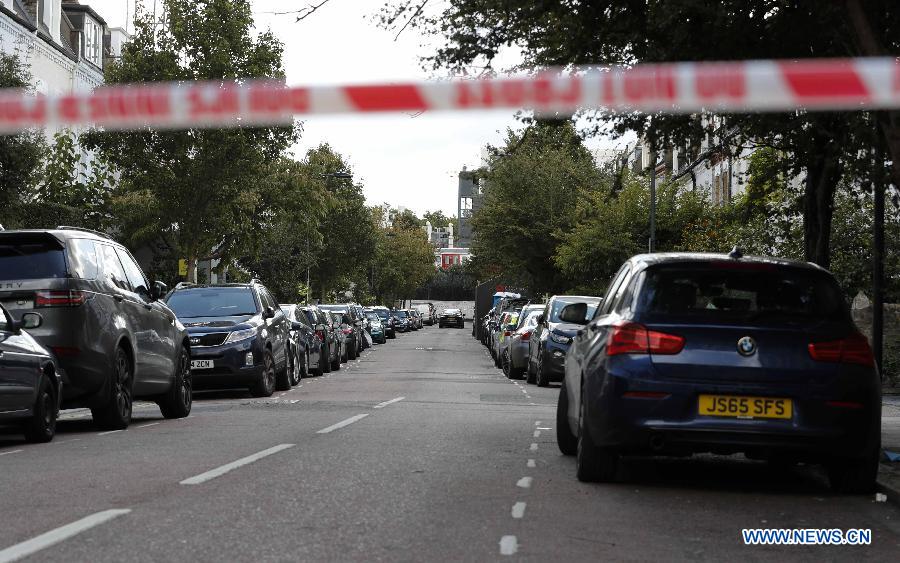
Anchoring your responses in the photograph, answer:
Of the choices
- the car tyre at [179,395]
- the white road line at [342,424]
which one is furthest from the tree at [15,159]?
the white road line at [342,424]

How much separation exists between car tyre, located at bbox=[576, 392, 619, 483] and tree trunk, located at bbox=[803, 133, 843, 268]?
7309 mm

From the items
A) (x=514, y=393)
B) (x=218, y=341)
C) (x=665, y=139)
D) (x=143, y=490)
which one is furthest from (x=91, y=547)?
(x=514, y=393)

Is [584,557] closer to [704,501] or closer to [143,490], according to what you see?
[704,501]

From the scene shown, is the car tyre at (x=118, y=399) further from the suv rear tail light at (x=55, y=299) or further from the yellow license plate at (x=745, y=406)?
the yellow license plate at (x=745, y=406)

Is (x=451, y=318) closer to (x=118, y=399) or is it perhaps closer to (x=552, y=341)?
(x=552, y=341)

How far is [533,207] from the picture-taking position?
58.2 metres

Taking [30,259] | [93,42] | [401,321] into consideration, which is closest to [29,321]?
[30,259]

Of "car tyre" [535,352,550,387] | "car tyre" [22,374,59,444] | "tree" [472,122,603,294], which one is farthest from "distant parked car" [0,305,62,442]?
"tree" [472,122,603,294]

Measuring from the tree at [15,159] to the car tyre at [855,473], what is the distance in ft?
86.2

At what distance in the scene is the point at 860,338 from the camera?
937 cm

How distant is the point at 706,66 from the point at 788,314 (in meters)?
3.94

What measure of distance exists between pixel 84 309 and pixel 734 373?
22.6 feet

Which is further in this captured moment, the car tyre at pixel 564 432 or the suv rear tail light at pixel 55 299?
the suv rear tail light at pixel 55 299

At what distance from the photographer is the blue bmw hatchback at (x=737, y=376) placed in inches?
360
